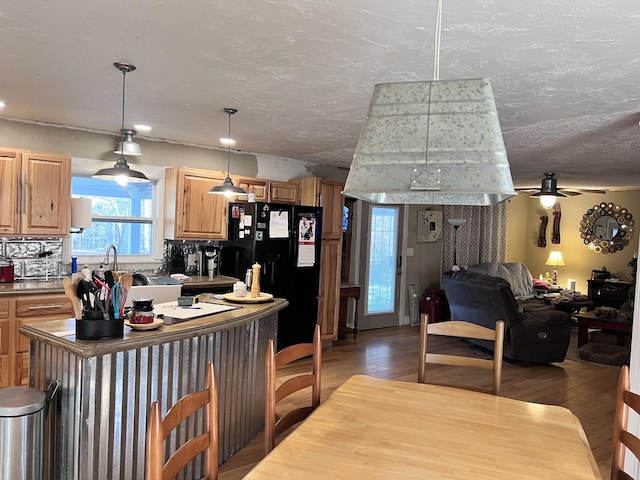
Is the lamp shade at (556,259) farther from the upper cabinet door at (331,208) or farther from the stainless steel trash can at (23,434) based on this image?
the stainless steel trash can at (23,434)

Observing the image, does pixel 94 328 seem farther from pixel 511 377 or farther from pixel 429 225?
pixel 429 225

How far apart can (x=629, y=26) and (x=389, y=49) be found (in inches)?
37.3

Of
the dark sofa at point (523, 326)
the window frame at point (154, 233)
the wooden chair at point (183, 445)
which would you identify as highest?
the window frame at point (154, 233)

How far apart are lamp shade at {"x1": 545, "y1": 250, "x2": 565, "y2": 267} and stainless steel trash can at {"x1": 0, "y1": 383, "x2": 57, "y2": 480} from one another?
8.75 meters

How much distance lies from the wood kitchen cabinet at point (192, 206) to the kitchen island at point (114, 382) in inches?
94.3

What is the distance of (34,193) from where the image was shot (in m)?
4.31

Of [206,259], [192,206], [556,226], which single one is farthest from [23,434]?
[556,226]

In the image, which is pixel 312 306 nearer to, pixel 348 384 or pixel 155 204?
pixel 155 204

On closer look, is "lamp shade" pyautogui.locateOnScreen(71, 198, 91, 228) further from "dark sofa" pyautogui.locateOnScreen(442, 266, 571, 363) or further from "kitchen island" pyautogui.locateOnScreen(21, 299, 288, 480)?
"dark sofa" pyautogui.locateOnScreen(442, 266, 571, 363)

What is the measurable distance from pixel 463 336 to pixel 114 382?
177 centimetres

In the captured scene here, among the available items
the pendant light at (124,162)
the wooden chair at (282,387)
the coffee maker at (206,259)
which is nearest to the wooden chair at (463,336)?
the wooden chair at (282,387)

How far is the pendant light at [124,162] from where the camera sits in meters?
2.82

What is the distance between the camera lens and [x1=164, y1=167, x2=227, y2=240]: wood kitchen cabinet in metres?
5.20

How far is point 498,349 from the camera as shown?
2543 mm
